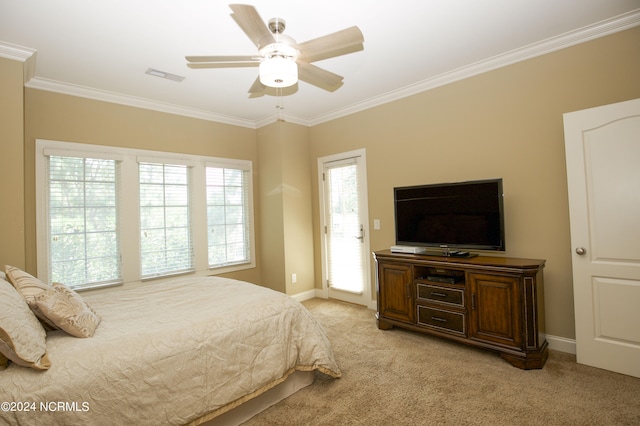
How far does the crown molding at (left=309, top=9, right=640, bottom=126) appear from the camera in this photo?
252cm

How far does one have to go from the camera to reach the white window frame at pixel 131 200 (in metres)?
3.20

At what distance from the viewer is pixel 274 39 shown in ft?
6.28

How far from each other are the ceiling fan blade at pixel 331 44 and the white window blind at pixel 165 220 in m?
2.79

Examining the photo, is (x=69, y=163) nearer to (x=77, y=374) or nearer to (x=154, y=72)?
(x=154, y=72)

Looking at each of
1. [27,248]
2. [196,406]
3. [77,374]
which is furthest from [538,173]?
[27,248]

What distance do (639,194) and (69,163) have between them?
5.16 m

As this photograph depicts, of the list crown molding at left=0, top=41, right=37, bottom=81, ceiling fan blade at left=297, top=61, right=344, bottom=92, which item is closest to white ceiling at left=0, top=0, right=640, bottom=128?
crown molding at left=0, top=41, right=37, bottom=81

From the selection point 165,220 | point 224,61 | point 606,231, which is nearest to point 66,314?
point 224,61

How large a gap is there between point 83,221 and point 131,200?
52 cm

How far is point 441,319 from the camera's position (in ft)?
9.90

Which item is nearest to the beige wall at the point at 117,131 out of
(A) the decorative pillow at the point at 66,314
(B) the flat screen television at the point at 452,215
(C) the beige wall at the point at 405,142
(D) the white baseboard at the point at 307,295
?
(C) the beige wall at the point at 405,142

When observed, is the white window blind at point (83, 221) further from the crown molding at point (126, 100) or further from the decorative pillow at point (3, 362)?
the decorative pillow at point (3, 362)

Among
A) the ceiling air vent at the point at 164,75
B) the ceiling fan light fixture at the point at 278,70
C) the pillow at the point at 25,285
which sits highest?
the ceiling air vent at the point at 164,75

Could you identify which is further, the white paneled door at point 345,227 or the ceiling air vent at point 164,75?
the white paneled door at point 345,227
